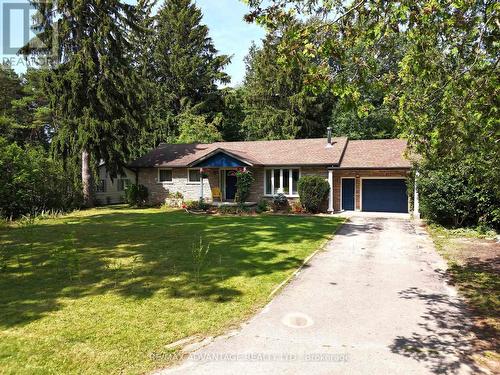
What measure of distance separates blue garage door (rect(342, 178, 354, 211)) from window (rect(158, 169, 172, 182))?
1266cm

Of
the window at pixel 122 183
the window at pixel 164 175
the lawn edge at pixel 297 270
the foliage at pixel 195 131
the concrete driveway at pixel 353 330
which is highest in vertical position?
the foliage at pixel 195 131

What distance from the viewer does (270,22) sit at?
5422 mm

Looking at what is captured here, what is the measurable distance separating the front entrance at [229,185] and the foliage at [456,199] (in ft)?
42.4

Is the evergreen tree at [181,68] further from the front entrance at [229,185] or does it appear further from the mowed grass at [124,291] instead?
the mowed grass at [124,291]

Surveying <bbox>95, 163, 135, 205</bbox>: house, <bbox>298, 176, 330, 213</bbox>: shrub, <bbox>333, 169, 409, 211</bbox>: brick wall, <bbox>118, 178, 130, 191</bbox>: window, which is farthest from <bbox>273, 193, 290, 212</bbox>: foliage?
→ <bbox>118, 178, 130, 191</bbox>: window

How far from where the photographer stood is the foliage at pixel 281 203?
2247 centimetres

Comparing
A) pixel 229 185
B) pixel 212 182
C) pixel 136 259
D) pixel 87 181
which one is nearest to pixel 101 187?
pixel 87 181

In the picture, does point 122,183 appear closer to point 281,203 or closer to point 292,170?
point 281,203

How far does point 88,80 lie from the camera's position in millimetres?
24172

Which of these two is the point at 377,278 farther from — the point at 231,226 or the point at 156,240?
the point at 231,226

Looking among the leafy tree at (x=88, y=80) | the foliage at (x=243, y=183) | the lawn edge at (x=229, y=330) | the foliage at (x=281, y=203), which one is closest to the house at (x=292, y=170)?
the foliage at (x=281, y=203)

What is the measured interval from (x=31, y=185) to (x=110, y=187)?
10844 millimetres

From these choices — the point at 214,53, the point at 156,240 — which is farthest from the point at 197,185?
the point at 214,53

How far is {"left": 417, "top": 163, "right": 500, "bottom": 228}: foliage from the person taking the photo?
14328 mm
